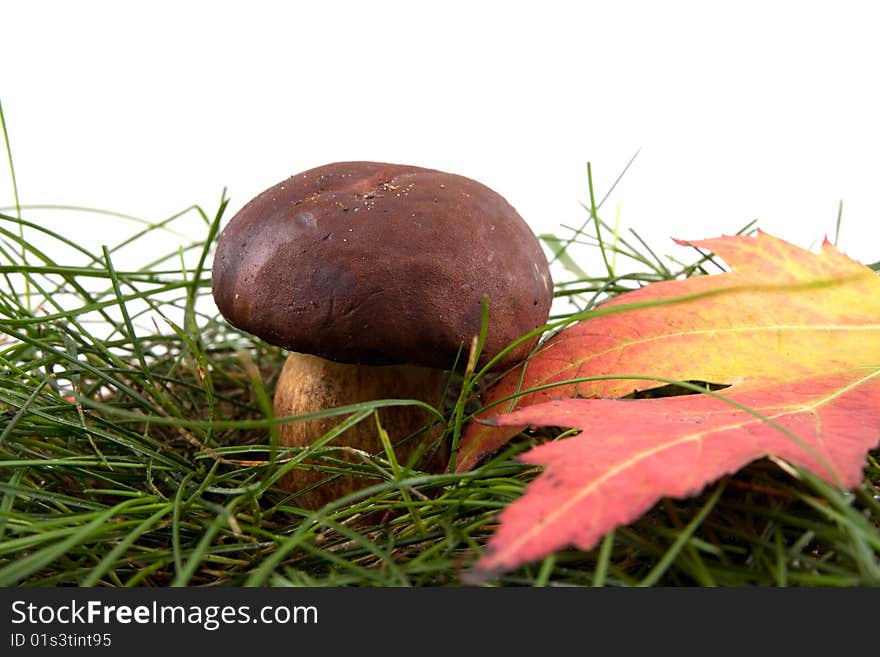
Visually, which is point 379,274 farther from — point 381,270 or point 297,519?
point 297,519

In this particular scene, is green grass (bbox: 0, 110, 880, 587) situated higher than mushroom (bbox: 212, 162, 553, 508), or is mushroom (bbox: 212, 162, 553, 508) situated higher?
mushroom (bbox: 212, 162, 553, 508)

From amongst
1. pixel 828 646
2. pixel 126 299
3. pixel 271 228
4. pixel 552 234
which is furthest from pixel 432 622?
pixel 552 234

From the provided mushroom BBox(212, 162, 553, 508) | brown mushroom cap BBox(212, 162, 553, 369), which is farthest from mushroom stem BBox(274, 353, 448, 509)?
brown mushroom cap BBox(212, 162, 553, 369)

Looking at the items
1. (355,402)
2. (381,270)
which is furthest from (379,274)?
(355,402)

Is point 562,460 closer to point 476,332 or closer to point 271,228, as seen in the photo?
point 476,332

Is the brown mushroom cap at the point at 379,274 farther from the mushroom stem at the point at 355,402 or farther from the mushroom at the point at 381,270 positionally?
the mushroom stem at the point at 355,402

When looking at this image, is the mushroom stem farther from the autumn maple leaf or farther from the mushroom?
the autumn maple leaf
